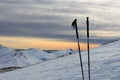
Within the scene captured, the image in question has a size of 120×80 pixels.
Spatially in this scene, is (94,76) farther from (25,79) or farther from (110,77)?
(25,79)

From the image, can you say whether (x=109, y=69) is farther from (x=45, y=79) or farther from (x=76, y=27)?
(x=76, y=27)

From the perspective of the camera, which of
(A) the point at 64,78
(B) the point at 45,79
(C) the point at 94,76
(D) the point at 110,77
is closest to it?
(D) the point at 110,77

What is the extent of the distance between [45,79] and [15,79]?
4820 millimetres

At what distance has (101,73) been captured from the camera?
2286 centimetres

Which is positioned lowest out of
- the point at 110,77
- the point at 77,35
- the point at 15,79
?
the point at 15,79

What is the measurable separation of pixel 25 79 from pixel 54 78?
3.76 metres

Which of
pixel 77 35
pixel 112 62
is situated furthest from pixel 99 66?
pixel 77 35

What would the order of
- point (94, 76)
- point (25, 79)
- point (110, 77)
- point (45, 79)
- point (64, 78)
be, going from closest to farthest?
point (110, 77) < point (94, 76) < point (64, 78) < point (45, 79) < point (25, 79)

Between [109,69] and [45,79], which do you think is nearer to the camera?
[109,69]

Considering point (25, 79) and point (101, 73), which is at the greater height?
point (101, 73)

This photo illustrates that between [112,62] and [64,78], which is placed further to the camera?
[112,62]

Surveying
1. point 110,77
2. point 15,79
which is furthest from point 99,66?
point 15,79

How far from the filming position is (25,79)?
91.1 ft

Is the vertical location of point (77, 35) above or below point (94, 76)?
above
